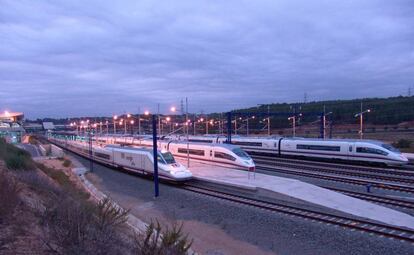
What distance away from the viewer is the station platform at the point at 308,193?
1652cm

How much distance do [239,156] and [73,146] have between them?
47.8 meters

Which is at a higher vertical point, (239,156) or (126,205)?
(239,156)

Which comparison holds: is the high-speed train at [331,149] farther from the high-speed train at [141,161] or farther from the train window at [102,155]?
the high-speed train at [141,161]

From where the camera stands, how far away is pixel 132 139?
51.5m

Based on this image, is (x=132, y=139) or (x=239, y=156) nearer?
→ (x=239, y=156)

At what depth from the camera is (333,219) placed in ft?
52.9

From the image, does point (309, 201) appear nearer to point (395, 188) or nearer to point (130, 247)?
point (395, 188)

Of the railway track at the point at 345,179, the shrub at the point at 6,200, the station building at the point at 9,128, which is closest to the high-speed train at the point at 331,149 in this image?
the railway track at the point at 345,179

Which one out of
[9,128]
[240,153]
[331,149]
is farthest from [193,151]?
[9,128]

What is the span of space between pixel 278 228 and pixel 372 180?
12501mm

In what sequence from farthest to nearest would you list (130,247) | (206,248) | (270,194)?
(270,194)
(206,248)
(130,247)

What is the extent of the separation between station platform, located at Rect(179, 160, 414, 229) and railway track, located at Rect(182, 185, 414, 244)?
0.90 metres

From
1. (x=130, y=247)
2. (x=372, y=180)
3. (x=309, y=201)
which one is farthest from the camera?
(x=372, y=180)

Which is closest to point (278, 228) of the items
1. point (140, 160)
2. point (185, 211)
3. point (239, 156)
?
point (185, 211)
